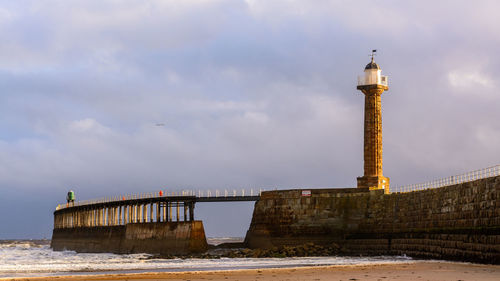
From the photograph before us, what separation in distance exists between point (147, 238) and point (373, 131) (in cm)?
1961

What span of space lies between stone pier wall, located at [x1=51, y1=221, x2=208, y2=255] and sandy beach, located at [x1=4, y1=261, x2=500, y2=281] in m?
22.5

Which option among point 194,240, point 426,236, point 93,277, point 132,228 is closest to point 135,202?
point 132,228

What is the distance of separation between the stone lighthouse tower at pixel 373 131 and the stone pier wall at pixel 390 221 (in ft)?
13.8

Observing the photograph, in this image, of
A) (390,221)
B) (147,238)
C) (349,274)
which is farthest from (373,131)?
(349,274)

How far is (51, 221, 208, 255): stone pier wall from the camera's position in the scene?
174ft

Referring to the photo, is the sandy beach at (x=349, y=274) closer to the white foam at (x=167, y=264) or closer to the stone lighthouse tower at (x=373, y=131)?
the white foam at (x=167, y=264)

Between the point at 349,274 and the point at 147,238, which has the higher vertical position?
the point at 147,238

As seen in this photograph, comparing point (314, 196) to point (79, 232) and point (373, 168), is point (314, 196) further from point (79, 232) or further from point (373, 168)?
point (79, 232)

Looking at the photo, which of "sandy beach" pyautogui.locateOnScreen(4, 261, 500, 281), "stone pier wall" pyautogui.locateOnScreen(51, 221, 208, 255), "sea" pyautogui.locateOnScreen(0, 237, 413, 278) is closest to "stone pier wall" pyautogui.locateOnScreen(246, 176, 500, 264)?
"sea" pyautogui.locateOnScreen(0, 237, 413, 278)

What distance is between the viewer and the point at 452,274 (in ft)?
85.0

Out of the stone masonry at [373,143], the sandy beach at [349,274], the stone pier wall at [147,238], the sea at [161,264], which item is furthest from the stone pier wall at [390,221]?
the stone pier wall at [147,238]

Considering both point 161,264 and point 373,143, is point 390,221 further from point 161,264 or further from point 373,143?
point 161,264

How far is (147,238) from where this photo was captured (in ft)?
187

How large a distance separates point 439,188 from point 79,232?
153 feet
